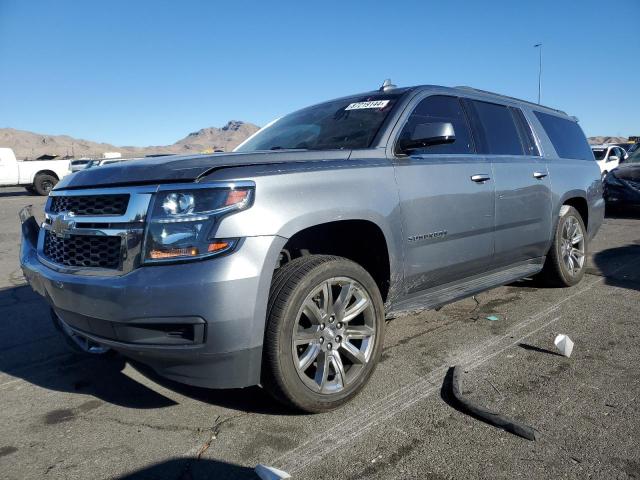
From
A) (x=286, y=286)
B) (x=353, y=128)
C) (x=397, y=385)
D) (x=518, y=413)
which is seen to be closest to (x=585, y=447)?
(x=518, y=413)

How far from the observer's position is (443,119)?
3.83 m

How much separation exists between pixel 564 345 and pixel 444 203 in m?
1.27

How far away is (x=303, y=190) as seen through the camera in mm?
2609

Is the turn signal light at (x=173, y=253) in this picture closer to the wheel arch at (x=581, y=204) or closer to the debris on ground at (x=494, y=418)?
the debris on ground at (x=494, y=418)

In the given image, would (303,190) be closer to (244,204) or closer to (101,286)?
(244,204)

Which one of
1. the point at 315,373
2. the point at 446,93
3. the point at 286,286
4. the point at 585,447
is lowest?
the point at 585,447

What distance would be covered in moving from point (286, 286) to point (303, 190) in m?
0.51

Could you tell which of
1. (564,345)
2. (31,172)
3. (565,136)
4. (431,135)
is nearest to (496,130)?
(431,135)

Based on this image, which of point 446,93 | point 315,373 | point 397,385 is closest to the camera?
point 315,373

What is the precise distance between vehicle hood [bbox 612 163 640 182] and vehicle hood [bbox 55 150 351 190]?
10093mm

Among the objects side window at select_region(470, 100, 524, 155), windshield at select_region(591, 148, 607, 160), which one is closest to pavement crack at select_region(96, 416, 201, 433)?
side window at select_region(470, 100, 524, 155)

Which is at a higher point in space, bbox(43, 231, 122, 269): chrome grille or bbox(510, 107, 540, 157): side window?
bbox(510, 107, 540, 157): side window

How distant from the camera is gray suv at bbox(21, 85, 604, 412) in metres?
2.31

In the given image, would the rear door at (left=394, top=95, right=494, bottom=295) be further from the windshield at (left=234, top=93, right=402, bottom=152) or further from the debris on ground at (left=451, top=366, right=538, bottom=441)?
the debris on ground at (left=451, top=366, right=538, bottom=441)
